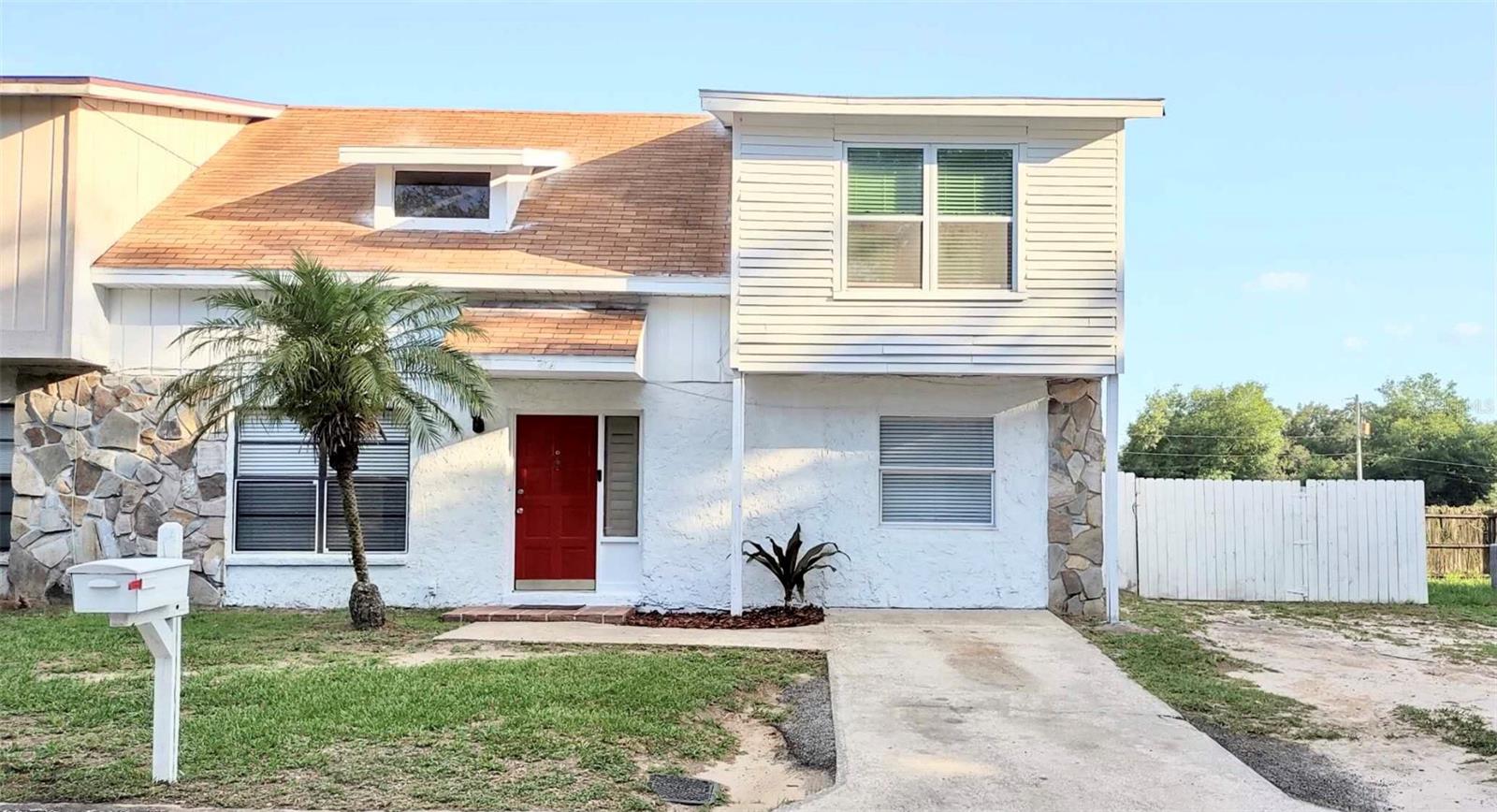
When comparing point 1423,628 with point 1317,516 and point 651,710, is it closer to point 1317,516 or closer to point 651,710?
point 1317,516

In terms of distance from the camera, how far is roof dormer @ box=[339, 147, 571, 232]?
1198 cm

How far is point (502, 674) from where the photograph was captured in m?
7.45

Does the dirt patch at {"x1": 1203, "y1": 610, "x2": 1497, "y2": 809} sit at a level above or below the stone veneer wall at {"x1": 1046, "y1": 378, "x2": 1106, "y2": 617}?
below

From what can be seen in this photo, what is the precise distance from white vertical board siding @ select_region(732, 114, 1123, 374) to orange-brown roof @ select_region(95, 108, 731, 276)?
88 cm

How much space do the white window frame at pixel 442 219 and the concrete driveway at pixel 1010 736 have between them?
5964mm

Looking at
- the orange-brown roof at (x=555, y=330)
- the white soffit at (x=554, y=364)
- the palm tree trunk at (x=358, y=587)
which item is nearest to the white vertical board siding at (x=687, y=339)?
the orange-brown roof at (x=555, y=330)

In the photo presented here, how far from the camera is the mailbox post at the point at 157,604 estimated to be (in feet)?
15.8

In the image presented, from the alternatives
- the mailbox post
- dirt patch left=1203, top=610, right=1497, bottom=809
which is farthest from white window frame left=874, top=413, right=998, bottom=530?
the mailbox post

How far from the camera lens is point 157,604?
499 cm

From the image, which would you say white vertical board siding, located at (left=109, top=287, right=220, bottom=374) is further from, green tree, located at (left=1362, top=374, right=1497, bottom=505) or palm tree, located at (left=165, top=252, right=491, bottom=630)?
green tree, located at (left=1362, top=374, right=1497, bottom=505)

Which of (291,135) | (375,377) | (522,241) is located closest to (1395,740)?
(375,377)

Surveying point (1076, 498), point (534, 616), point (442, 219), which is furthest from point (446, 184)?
point (1076, 498)

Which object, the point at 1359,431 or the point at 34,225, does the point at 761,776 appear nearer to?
the point at 34,225

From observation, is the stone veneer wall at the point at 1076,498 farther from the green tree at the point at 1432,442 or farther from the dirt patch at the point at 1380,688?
the green tree at the point at 1432,442
